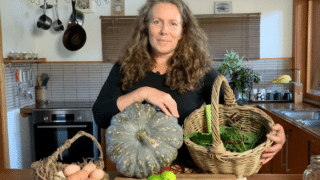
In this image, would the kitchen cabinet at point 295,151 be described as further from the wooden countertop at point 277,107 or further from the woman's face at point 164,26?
the woman's face at point 164,26

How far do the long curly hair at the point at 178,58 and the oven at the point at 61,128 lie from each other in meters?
1.71

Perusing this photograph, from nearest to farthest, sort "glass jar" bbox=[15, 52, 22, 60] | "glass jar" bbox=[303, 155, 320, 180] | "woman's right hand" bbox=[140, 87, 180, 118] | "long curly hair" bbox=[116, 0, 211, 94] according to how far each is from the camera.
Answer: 1. "glass jar" bbox=[303, 155, 320, 180]
2. "woman's right hand" bbox=[140, 87, 180, 118]
3. "long curly hair" bbox=[116, 0, 211, 94]
4. "glass jar" bbox=[15, 52, 22, 60]

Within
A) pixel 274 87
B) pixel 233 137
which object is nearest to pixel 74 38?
pixel 274 87

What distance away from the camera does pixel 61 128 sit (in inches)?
120

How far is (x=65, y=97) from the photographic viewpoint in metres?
3.74

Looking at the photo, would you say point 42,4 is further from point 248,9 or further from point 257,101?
point 257,101

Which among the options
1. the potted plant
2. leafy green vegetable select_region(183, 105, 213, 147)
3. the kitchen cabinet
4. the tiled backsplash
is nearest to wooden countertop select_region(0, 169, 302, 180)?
leafy green vegetable select_region(183, 105, 213, 147)

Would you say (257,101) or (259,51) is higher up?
(259,51)

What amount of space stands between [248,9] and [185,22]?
241 centimetres

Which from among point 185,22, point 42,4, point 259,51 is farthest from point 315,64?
point 42,4

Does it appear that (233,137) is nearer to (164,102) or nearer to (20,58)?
(164,102)

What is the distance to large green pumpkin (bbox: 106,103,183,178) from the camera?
96cm

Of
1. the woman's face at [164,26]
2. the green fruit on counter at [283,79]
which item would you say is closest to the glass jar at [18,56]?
the woman's face at [164,26]

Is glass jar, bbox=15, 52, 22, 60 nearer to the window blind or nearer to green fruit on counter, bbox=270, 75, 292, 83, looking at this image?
the window blind
